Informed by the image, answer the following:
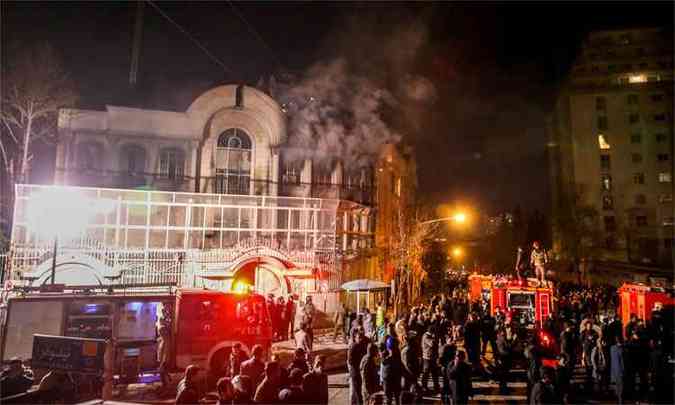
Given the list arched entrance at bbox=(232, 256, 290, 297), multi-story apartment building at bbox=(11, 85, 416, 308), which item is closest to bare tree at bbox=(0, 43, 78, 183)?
multi-story apartment building at bbox=(11, 85, 416, 308)

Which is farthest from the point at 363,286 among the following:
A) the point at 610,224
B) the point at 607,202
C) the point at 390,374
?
the point at 607,202

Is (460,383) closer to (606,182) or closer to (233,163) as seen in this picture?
(233,163)

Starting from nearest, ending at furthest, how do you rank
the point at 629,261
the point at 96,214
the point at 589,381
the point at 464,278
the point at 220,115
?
the point at 589,381, the point at 96,214, the point at 220,115, the point at 464,278, the point at 629,261

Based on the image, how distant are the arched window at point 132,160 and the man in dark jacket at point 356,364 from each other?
2125 centimetres

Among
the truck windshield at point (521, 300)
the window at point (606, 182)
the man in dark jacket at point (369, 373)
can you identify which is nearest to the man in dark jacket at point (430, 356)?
the man in dark jacket at point (369, 373)

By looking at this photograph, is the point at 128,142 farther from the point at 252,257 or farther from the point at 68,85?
the point at 252,257

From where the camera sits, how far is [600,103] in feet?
181

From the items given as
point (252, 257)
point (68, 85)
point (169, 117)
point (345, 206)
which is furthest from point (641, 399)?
point (68, 85)

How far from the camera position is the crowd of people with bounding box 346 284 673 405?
8.85m

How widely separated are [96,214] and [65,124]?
7.21 m

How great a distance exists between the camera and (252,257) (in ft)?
64.3

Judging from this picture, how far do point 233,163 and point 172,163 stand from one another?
382 centimetres

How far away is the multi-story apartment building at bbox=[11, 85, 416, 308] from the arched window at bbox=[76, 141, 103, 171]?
6 cm

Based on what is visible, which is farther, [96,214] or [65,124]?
[65,124]
